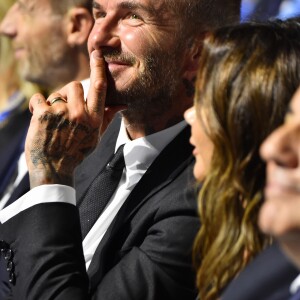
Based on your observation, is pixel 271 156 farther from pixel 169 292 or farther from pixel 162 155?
pixel 162 155

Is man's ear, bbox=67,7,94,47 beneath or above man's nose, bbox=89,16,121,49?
beneath

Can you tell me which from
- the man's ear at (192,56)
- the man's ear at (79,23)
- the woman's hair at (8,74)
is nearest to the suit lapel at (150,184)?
the man's ear at (192,56)

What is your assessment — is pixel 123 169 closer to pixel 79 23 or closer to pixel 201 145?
pixel 201 145

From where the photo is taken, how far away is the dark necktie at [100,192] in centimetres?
268

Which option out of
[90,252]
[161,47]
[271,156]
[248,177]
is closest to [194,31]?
[161,47]

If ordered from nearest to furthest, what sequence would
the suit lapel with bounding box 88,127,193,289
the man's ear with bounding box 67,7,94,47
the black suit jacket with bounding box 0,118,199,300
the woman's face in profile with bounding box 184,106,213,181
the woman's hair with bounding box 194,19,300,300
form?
the woman's hair with bounding box 194,19,300,300
the woman's face in profile with bounding box 184,106,213,181
the black suit jacket with bounding box 0,118,199,300
the suit lapel with bounding box 88,127,193,289
the man's ear with bounding box 67,7,94,47

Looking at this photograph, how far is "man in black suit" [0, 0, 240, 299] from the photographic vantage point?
230 cm

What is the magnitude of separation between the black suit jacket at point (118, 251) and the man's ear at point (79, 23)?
4.87 ft

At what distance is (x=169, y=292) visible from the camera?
228cm

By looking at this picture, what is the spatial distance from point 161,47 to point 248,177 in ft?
3.12

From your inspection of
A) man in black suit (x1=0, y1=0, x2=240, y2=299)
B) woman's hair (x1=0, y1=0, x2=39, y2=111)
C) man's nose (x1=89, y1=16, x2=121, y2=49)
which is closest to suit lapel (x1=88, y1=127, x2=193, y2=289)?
man in black suit (x1=0, y1=0, x2=240, y2=299)

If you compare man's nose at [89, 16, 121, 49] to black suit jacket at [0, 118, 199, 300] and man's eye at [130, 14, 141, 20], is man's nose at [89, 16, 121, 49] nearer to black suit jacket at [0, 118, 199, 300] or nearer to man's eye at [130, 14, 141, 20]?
man's eye at [130, 14, 141, 20]

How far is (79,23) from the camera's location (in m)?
3.81

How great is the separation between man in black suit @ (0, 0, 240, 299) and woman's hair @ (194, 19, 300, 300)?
0.37 m
